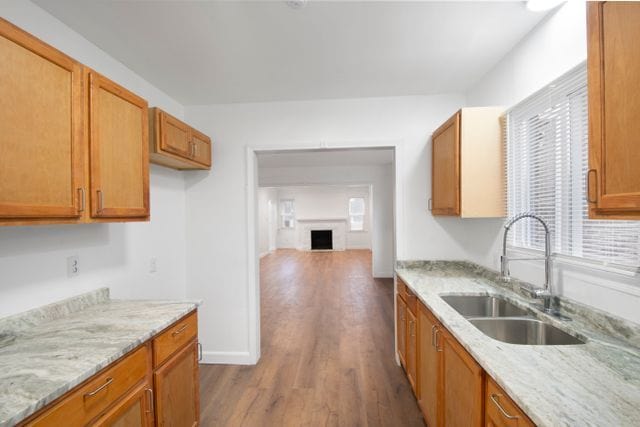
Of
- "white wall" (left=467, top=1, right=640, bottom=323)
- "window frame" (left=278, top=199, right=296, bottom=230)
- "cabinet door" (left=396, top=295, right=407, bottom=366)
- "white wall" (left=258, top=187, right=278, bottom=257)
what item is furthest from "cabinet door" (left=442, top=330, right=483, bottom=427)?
"window frame" (left=278, top=199, right=296, bottom=230)

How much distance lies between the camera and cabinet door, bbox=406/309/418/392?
2.07 meters

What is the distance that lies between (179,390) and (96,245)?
3.53 ft

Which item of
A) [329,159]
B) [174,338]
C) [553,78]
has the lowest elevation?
[174,338]

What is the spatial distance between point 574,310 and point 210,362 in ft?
9.66

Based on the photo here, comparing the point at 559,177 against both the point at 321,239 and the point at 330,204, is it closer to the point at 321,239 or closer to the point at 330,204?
the point at 330,204

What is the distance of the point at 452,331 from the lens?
1.30m

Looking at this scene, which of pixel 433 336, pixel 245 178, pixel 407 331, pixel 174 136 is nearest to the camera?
pixel 433 336

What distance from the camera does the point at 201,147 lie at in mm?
2555

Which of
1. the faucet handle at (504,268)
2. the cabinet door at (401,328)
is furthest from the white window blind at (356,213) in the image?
the faucet handle at (504,268)

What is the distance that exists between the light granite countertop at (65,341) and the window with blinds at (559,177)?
86.0 inches

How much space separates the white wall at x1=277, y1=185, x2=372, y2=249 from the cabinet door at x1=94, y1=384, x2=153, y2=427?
986 centimetres

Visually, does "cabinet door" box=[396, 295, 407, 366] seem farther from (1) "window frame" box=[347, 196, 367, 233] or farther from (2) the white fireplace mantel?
(1) "window frame" box=[347, 196, 367, 233]

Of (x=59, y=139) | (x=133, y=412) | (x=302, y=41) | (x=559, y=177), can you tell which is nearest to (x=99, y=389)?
(x=133, y=412)

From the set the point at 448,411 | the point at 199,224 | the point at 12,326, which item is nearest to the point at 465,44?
the point at 448,411
